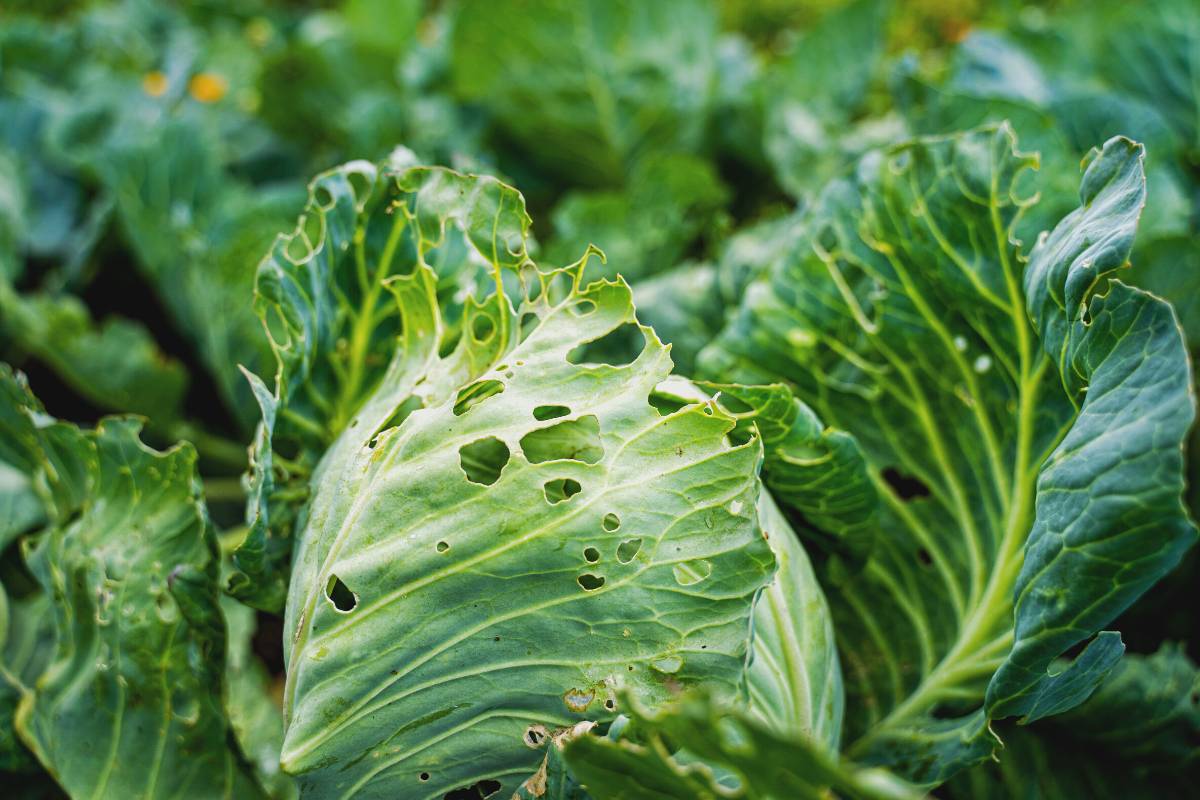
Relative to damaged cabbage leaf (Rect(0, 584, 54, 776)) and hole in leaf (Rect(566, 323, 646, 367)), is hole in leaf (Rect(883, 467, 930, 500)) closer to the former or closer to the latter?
hole in leaf (Rect(566, 323, 646, 367))

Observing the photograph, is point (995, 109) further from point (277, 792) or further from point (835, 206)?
point (277, 792)

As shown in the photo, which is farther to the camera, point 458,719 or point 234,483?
point 234,483

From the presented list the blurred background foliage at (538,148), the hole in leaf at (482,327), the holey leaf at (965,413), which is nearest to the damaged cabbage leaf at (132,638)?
the blurred background foliage at (538,148)

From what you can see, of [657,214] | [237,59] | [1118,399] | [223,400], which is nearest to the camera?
[1118,399]

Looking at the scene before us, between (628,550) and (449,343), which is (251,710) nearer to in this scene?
(449,343)

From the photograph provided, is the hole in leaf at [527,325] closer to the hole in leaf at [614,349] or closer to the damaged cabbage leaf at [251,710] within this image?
the hole in leaf at [614,349]

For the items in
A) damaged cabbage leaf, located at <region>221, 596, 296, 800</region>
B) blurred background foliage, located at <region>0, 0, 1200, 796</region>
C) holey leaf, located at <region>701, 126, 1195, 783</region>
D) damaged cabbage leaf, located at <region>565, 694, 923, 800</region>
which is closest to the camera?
damaged cabbage leaf, located at <region>565, 694, 923, 800</region>

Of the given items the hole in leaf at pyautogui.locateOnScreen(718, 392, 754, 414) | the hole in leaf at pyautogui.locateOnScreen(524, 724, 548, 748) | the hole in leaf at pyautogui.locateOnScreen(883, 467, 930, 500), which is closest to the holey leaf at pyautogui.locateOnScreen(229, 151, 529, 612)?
the hole in leaf at pyautogui.locateOnScreen(718, 392, 754, 414)

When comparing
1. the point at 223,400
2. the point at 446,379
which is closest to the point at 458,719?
the point at 446,379
